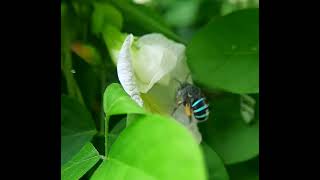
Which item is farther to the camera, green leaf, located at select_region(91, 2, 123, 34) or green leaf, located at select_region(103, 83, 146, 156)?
green leaf, located at select_region(91, 2, 123, 34)

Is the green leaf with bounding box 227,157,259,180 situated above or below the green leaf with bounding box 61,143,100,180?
below

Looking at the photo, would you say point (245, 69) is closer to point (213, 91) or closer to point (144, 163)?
point (213, 91)

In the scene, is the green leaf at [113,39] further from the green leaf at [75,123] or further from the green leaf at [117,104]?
the green leaf at [117,104]

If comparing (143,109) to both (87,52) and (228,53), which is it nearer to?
(228,53)

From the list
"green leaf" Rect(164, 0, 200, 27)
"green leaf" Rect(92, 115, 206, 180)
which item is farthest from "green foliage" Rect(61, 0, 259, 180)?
"green leaf" Rect(164, 0, 200, 27)

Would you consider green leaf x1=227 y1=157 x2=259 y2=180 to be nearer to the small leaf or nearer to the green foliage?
the green foliage

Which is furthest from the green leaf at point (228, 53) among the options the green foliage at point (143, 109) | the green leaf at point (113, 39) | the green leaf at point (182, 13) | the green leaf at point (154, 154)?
the green leaf at point (182, 13)
